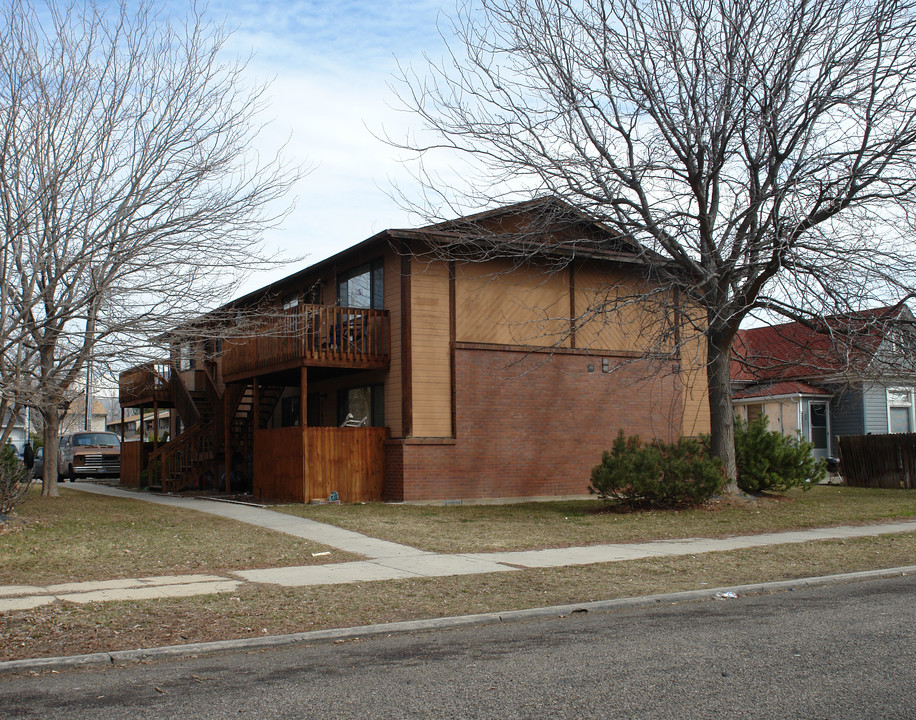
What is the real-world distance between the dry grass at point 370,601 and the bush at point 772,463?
7661 millimetres

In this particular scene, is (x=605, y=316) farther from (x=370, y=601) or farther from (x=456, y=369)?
(x=370, y=601)

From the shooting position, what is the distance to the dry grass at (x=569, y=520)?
1386cm

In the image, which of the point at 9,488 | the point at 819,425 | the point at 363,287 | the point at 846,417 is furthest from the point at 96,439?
the point at 846,417

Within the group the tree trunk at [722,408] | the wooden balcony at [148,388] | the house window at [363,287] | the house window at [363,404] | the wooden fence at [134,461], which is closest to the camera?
the tree trunk at [722,408]

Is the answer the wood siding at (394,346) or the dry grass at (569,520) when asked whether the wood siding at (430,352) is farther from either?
the dry grass at (569,520)

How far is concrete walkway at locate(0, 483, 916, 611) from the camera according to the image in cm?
916

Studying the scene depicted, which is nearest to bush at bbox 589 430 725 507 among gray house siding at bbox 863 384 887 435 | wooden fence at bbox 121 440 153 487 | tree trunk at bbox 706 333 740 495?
tree trunk at bbox 706 333 740 495

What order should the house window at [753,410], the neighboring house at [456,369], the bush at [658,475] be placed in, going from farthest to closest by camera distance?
the house window at [753,410]
the neighboring house at [456,369]
the bush at [658,475]

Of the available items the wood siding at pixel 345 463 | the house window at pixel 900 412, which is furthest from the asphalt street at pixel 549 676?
the house window at pixel 900 412

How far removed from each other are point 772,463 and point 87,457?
2704 centimetres

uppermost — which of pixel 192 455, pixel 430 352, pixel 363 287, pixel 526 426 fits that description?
pixel 363 287

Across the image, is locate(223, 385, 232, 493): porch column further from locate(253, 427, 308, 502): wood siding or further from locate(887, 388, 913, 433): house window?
locate(887, 388, 913, 433): house window

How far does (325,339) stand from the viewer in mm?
20484

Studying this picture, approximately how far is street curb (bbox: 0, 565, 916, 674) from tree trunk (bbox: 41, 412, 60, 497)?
640 inches
